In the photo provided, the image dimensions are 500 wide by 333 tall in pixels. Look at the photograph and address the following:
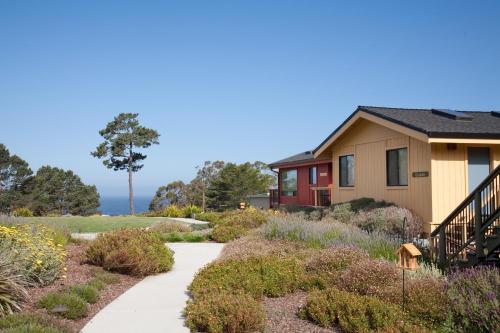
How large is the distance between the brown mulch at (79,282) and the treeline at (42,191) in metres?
22.4

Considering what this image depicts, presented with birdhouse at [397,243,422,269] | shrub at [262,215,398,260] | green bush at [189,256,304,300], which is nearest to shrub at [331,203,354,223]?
shrub at [262,215,398,260]

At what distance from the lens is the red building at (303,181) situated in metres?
23.5

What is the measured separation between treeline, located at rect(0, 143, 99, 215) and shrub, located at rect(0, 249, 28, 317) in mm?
24474

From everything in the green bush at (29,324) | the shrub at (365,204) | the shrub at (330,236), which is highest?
the shrub at (365,204)

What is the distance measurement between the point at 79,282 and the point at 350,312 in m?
4.64

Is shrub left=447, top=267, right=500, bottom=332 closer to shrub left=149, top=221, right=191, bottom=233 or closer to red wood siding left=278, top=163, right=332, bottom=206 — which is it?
shrub left=149, top=221, right=191, bottom=233

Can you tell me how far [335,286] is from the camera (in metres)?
7.30

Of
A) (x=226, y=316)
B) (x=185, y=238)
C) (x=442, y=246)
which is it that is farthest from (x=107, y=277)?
(x=185, y=238)

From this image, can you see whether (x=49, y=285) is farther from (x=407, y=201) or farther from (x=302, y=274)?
(x=407, y=201)

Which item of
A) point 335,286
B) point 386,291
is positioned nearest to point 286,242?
point 335,286

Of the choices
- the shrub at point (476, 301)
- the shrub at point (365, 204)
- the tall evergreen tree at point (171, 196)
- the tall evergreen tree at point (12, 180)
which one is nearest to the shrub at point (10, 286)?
the shrub at point (476, 301)

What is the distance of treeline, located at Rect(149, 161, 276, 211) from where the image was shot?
→ 154 feet

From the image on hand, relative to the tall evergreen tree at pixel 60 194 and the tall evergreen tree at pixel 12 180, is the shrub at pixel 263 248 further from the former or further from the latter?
the tall evergreen tree at pixel 60 194

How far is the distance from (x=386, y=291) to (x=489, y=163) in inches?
385
